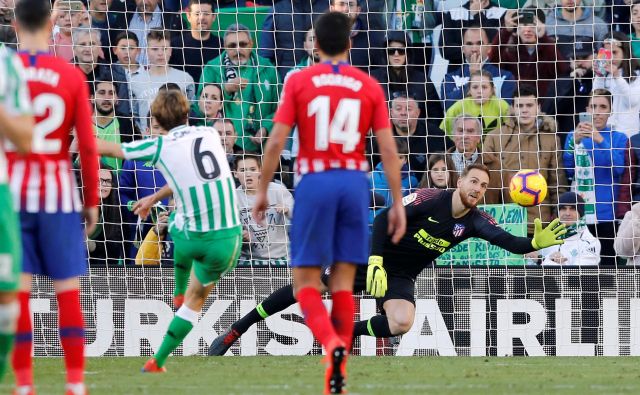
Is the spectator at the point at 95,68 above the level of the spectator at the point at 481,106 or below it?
above

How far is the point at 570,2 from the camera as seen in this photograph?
A: 13.4m

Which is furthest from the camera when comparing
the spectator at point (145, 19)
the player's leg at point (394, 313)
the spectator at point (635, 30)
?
the spectator at point (635, 30)

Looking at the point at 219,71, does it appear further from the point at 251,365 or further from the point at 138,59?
the point at 251,365

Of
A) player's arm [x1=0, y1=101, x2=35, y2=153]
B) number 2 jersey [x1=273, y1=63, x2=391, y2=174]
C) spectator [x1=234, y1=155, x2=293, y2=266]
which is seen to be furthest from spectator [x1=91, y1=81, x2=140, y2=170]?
player's arm [x1=0, y1=101, x2=35, y2=153]

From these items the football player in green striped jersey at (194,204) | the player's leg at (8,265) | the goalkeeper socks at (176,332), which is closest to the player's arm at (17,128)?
the player's leg at (8,265)

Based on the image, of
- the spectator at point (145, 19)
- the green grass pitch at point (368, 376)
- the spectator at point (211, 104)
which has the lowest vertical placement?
the green grass pitch at point (368, 376)

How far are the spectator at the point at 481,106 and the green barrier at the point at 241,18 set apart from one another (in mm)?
2277

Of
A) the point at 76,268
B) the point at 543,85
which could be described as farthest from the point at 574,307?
the point at 76,268

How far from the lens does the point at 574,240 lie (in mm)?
12312

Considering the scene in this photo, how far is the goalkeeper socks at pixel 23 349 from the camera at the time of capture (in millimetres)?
6129

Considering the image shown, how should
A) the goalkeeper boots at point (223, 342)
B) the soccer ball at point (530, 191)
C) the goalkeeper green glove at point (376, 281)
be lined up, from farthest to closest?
the soccer ball at point (530, 191), the goalkeeper boots at point (223, 342), the goalkeeper green glove at point (376, 281)

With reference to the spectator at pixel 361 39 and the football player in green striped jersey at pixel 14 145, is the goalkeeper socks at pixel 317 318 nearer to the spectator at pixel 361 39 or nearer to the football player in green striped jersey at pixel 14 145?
the football player in green striped jersey at pixel 14 145

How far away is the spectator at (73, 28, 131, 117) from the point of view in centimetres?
A: 1272

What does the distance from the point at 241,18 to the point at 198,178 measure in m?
5.59
